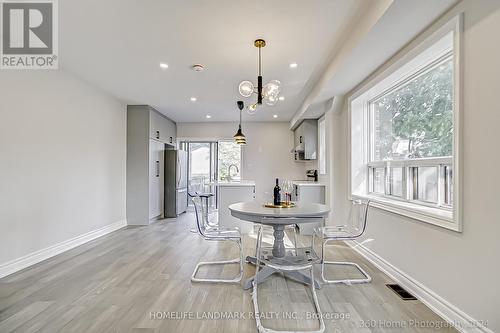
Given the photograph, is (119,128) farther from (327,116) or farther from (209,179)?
(327,116)

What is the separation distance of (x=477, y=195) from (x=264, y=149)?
5630 mm

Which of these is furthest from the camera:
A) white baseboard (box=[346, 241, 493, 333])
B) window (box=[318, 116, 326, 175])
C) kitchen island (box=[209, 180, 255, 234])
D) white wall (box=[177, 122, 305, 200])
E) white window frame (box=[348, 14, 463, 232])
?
white wall (box=[177, 122, 305, 200])

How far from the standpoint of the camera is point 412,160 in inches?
109

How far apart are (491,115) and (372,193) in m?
2.22

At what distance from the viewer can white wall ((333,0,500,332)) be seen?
163 centimetres

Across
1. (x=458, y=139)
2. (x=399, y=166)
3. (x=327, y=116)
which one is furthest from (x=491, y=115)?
(x=327, y=116)

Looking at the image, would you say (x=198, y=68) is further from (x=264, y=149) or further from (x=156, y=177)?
(x=264, y=149)

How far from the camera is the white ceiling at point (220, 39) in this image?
2.24m

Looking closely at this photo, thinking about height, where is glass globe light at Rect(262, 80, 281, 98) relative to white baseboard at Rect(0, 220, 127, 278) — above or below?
above

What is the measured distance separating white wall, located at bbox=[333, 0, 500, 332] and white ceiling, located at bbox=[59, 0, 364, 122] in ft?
3.16

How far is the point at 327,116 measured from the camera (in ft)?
15.1

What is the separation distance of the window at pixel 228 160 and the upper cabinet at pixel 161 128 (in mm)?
1377

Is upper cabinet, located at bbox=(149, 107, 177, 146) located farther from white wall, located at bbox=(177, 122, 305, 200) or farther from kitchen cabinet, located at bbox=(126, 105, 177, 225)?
white wall, located at bbox=(177, 122, 305, 200)

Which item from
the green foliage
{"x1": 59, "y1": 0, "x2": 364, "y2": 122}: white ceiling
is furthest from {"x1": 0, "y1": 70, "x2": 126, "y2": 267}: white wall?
the green foliage
